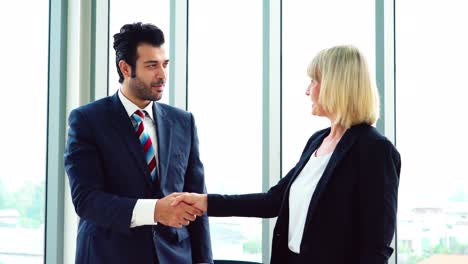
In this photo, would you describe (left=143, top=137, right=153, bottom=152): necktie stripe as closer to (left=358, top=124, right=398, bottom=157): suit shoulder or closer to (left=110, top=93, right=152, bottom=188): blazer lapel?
(left=110, top=93, right=152, bottom=188): blazer lapel

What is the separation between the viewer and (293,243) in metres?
2.09

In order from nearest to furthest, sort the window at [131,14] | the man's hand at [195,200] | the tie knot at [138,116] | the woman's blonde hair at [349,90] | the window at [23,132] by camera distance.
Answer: the woman's blonde hair at [349,90] < the man's hand at [195,200] < the tie knot at [138,116] < the window at [23,132] < the window at [131,14]

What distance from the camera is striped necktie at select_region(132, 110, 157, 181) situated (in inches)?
98.7

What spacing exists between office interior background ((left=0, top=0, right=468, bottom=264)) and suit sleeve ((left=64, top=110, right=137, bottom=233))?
1308 millimetres

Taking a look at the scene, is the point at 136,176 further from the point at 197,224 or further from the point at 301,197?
the point at 301,197

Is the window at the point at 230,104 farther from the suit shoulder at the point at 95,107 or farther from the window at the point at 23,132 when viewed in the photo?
the suit shoulder at the point at 95,107

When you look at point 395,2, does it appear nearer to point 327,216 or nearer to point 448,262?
point 448,262

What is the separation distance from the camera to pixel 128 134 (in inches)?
98.2

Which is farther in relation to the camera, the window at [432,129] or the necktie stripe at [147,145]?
the window at [432,129]

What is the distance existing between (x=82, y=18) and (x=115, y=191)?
68.6 inches

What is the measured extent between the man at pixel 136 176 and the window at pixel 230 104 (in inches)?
40.4

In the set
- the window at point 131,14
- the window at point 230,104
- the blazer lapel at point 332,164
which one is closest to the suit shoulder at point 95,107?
the blazer lapel at point 332,164

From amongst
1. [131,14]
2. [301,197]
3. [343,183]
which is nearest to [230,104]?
[131,14]

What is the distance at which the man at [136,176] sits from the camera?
2.40 metres
